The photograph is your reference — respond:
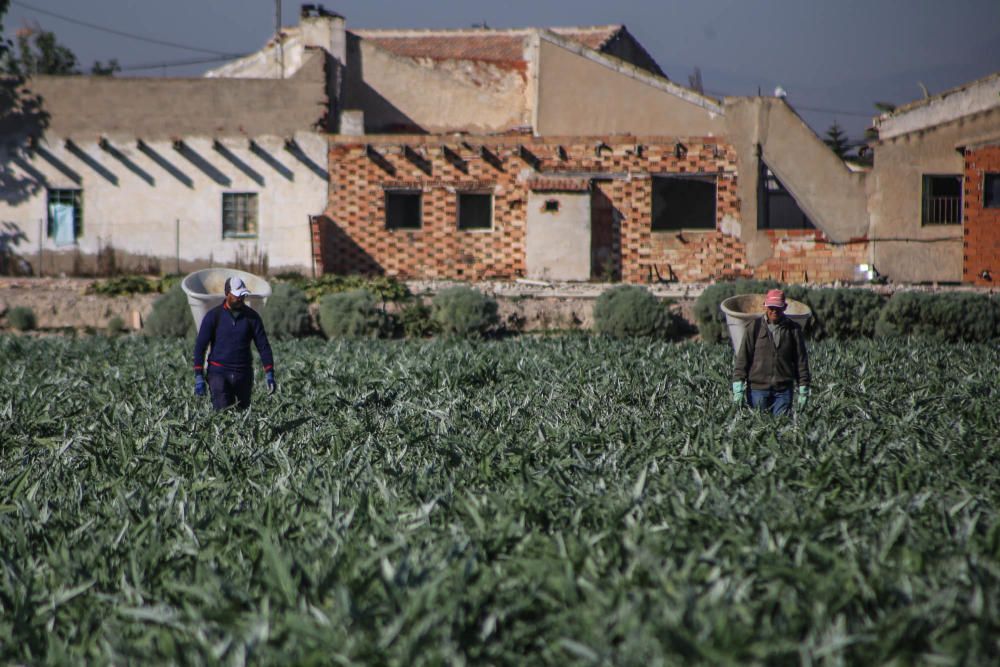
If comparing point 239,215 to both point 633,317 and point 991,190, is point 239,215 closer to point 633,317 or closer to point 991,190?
point 633,317

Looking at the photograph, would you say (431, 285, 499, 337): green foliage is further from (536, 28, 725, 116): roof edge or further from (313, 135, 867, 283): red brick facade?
(536, 28, 725, 116): roof edge

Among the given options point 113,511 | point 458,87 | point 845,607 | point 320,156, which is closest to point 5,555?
point 113,511

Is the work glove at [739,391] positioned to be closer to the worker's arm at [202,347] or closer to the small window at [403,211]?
the worker's arm at [202,347]

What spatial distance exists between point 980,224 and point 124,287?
18607mm

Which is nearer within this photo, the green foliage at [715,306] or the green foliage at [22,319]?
the green foliage at [715,306]

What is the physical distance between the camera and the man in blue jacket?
10992 millimetres

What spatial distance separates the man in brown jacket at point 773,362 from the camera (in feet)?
34.0

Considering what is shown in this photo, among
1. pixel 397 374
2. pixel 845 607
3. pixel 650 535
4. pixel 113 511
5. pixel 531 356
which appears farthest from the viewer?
pixel 531 356

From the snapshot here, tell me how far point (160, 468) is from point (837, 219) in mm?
23923

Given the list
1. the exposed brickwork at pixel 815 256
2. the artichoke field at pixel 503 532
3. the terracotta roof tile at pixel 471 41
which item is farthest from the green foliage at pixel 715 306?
the terracotta roof tile at pixel 471 41

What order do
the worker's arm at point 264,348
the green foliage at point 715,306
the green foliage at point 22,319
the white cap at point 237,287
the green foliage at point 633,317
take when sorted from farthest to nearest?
1. the green foliage at point 22,319
2. the green foliage at point 633,317
3. the green foliage at point 715,306
4. the worker's arm at point 264,348
5. the white cap at point 237,287

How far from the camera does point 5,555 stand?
20.0 ft

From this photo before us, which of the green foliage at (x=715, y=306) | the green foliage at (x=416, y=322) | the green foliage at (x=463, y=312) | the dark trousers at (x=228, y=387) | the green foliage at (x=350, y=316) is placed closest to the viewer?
the dark trousers at (x=228, y=387)

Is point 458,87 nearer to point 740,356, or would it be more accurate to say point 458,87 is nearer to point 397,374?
point 397,374
